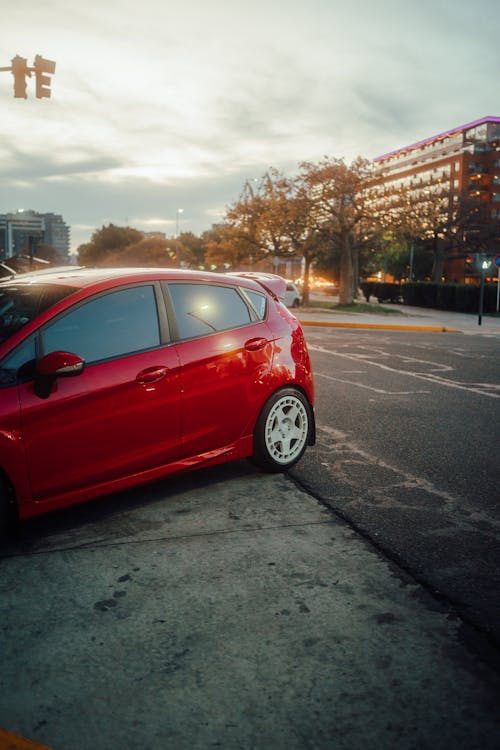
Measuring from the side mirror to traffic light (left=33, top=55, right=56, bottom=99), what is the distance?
1512 centimetres

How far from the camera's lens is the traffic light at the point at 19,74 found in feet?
55.5

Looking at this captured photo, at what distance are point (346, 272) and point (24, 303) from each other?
114ft

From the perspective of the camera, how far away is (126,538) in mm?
4137

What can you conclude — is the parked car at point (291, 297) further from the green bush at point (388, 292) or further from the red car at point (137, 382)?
the red car at point (137, 382)

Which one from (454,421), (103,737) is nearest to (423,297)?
(454,421)

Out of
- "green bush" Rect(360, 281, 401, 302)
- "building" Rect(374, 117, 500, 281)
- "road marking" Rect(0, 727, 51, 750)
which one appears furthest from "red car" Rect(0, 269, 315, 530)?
"building" Rect(374, 117, 500, 281)

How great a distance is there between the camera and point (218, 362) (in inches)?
195

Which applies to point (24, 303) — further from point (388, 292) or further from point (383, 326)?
point (388, 292)

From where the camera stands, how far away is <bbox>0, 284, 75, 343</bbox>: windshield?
425cm

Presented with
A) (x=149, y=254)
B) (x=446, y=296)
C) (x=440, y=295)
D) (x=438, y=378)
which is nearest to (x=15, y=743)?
(x=438, y=378)

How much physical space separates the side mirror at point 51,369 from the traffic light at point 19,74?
1517 centimetres

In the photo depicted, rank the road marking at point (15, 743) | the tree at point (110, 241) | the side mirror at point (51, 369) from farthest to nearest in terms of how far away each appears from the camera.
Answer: the tree at point (110, 241) < the side mirror at point (51, 369) < the road marking at point (15, 743)

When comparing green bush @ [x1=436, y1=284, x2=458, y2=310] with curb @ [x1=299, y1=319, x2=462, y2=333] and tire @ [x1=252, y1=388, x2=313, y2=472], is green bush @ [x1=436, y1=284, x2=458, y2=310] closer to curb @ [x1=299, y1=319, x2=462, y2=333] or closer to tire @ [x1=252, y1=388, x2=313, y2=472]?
curb @ [x1=299, y1=319, x2=462, y2=333]

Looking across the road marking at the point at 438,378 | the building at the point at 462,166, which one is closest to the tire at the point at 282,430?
the road marking at the point at 438,378
